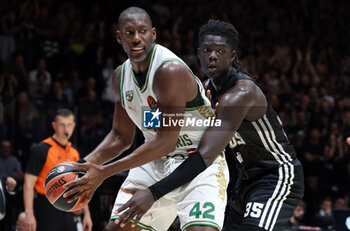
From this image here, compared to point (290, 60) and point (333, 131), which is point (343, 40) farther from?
point (333, 131)

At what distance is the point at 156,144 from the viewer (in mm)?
3375

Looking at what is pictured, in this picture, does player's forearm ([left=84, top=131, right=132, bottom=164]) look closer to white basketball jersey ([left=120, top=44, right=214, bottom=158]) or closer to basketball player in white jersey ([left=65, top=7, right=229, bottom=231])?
basketball player in white jersey ([left=65, top=7, right=229, bottom=231])

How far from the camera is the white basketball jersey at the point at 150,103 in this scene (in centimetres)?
364

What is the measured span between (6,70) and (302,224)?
5068mm

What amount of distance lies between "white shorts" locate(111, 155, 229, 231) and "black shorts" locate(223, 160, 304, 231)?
0.23 meters

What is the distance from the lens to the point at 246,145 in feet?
12.7

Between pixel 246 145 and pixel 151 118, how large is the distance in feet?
2.31

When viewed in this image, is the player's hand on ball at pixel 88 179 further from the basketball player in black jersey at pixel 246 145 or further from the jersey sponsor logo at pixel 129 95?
the jersey sponsor logo at pixel 129 95

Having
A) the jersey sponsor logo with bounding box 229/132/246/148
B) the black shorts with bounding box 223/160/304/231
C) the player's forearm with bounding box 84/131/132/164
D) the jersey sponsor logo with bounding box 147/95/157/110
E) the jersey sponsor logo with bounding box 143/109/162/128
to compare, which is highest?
the jersey sponsor logo with bounding box 147/95/157/110

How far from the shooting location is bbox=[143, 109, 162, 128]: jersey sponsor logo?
Answer: 3531mm

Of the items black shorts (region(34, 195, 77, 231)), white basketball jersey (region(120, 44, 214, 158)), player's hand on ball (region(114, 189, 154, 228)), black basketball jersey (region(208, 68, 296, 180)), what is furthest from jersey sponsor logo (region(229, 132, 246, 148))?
black shorts (region(34, 195, 77, 231))

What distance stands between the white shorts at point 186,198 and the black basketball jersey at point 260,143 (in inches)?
7.1

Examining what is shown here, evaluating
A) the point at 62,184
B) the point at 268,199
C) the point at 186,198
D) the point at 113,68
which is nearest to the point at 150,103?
the point at 186,198

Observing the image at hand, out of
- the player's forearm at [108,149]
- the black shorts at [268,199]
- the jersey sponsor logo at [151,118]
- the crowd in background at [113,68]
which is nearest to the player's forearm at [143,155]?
the jersey sponsor logo at [151,118]
